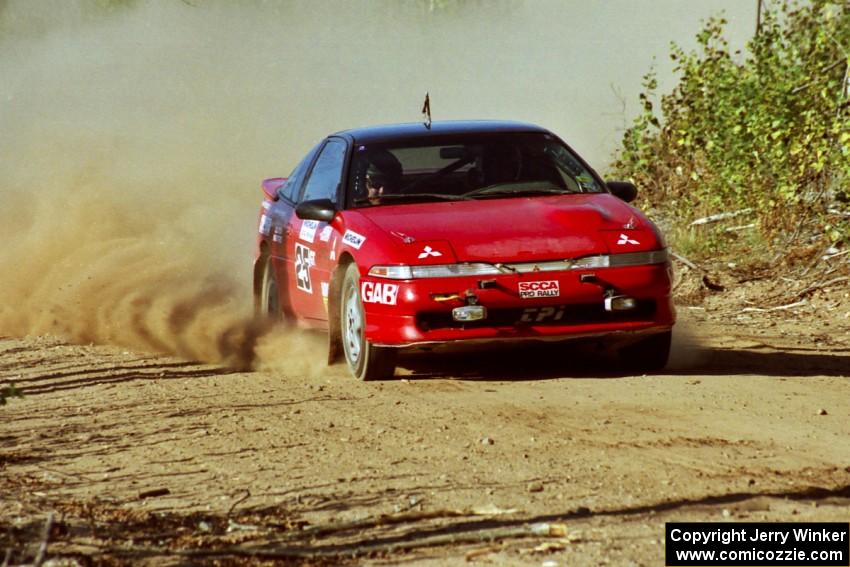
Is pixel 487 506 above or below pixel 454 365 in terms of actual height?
above

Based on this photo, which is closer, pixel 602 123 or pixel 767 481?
pixel 767 481

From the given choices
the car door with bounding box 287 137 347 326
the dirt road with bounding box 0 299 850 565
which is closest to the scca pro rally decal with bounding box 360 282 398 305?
the dirt road with bounding box 0 299 850 565

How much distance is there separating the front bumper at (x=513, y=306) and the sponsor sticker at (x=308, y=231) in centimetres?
137

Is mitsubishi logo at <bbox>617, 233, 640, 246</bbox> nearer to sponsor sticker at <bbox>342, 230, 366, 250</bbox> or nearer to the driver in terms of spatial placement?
sponsor sticker at <bbox>342, 230, 366, 250</bbox>

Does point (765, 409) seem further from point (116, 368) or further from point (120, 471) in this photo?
point (116, 368)

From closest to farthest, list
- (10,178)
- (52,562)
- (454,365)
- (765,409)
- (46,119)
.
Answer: (52,562), (765,409), (454,365), (10,178), (46,119)

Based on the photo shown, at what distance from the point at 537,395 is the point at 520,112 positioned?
24.1 metres

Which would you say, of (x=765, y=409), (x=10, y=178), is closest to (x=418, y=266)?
(x=765, y=409)

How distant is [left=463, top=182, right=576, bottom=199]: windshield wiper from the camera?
10.5 meters

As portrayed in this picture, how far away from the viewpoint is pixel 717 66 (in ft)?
54.5

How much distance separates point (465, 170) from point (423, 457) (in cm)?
383

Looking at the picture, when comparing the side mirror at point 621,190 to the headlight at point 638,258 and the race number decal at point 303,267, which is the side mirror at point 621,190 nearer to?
the headlight at point 638,258

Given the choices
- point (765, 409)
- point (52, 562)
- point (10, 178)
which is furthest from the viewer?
point (10, 178)

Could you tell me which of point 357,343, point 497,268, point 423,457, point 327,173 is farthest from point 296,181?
point 423,457
